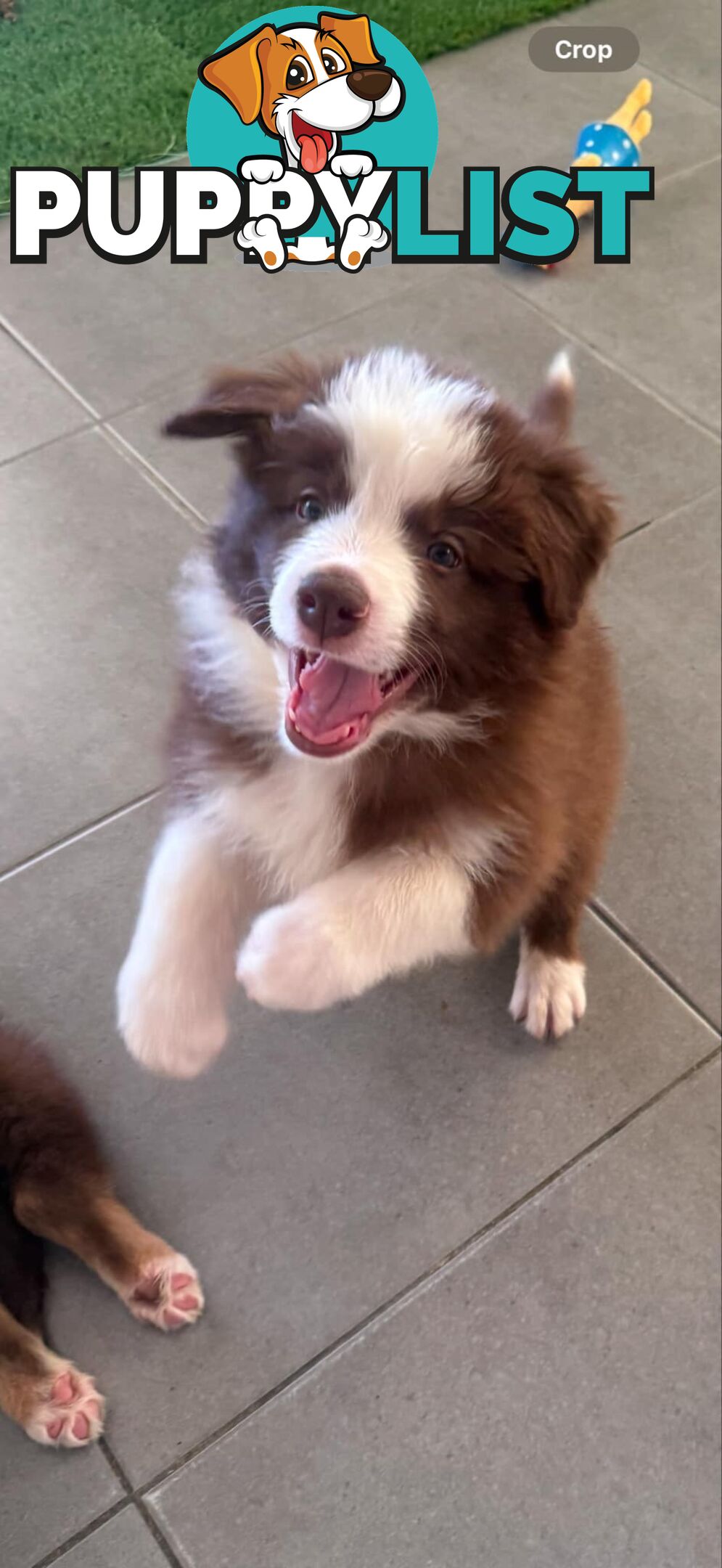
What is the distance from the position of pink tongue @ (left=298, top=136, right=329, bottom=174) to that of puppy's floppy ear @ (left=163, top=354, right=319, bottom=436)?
1861 mm

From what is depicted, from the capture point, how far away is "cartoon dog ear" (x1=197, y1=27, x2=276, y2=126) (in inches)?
116

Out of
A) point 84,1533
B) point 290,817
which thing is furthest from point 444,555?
point 84,1533

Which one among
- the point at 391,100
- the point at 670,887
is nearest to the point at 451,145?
the point at 391,100

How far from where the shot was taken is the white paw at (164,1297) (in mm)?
1624

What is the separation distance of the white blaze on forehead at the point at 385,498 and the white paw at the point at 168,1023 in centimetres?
54

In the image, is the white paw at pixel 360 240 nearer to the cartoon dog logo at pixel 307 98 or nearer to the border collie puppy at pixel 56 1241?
the cartoon dog logo at pixel 307 98

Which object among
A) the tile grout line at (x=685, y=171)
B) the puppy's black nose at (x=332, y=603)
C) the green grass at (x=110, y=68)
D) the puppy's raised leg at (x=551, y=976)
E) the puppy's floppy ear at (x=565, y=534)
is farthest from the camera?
the tile grout line at (x=685, y=171)

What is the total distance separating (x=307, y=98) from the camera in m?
2.89

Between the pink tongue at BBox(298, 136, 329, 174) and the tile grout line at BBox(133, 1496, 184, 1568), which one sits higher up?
the pink tongue at BBox(298, 136, 329, 174)

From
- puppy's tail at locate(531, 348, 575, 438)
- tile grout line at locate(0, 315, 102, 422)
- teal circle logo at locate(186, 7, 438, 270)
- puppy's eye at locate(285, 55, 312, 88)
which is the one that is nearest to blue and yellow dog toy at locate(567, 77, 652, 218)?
teal circle logo at locate(186, 7, 438, 270)

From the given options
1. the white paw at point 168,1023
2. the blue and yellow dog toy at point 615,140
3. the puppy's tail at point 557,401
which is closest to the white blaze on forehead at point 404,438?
the puppy's tail at point 557,401

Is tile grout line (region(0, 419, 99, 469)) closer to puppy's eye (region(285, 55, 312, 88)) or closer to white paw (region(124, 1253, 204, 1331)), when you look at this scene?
puppy's eye (region(285, 55, 312, 88))

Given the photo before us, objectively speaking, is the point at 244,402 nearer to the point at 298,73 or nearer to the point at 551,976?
the point at 551,976

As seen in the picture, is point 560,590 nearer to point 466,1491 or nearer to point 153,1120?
point 153,1120
